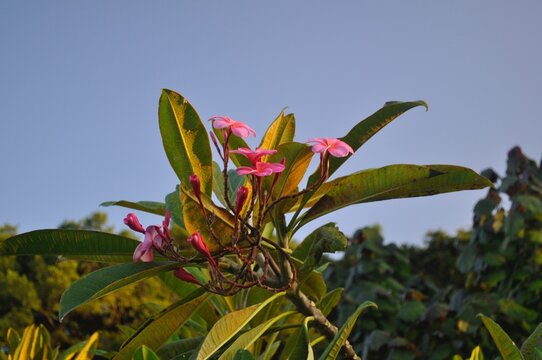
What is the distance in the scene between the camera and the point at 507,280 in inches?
243

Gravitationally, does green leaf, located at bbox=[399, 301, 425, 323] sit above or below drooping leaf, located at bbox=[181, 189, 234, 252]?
below

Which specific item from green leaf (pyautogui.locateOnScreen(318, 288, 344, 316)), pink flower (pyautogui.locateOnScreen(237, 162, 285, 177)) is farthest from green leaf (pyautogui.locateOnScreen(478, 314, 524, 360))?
pink flower (pyautogui.locateOnScreen(237, 162, 285, 177))

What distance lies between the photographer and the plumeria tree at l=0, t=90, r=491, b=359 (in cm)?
181

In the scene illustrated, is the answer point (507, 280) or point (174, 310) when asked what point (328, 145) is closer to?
point (174, 310)

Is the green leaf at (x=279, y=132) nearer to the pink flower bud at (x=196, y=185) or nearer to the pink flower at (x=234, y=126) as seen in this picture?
the pink flower at (x=234, y=126)

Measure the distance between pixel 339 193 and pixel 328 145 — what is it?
242mm

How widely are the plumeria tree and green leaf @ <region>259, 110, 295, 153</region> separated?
0.02 m

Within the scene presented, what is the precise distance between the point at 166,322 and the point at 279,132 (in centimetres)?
67

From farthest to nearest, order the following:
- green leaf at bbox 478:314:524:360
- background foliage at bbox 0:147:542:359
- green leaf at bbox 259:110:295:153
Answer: background foliage at bbox 0:147:542:359 → green leaf at bbox 259:110:295:153 → green leaf at bbox 478:314:524:360

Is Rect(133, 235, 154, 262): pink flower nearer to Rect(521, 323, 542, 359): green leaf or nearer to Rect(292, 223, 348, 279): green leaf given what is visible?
Rect(292, 223, 348, 279): green leaf

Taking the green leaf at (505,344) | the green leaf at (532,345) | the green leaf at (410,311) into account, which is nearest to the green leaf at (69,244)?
the green leaf at (505,344)

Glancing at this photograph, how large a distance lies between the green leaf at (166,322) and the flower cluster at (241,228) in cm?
13

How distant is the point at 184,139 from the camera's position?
1.96 m

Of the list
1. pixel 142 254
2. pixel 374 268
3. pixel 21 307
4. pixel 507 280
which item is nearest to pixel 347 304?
pixel 374 268
